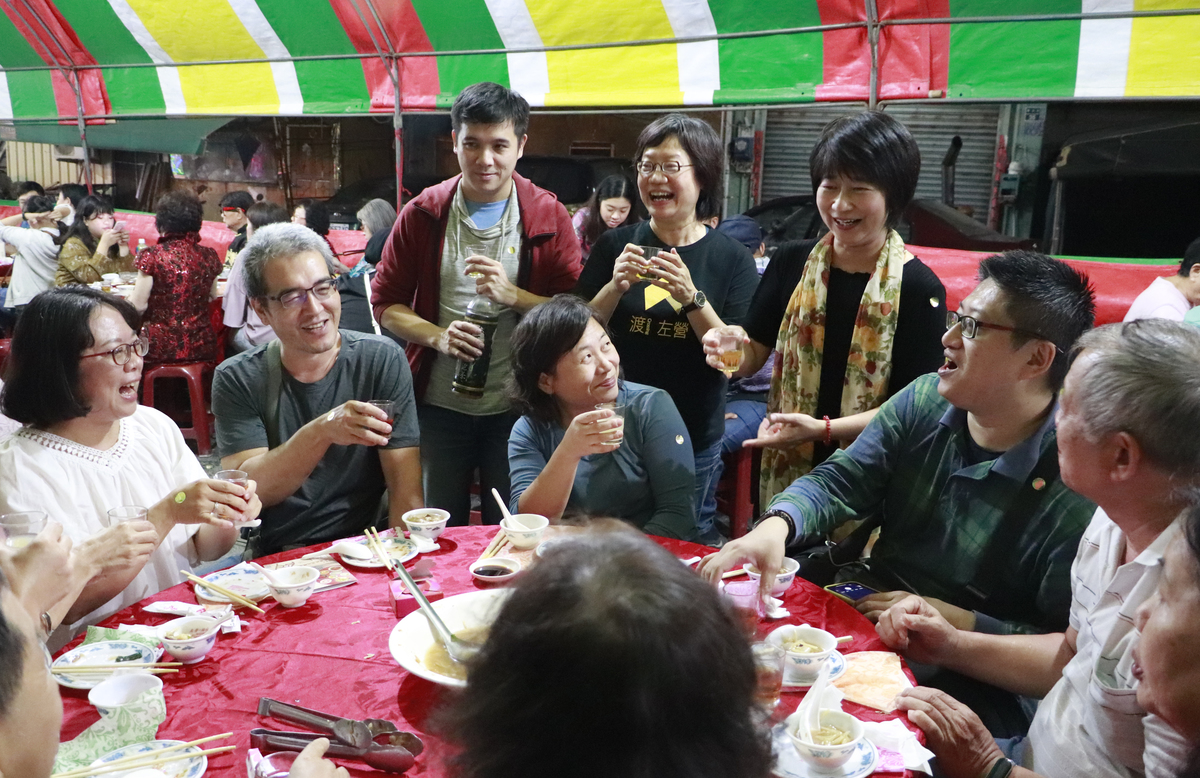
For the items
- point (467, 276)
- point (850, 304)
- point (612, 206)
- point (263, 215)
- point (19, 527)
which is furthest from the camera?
point (263, 215)

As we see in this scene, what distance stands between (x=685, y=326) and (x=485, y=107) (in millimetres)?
1024

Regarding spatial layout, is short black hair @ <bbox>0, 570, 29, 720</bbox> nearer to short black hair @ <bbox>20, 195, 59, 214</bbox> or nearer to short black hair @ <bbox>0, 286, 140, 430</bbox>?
short black hair @ <bbox>0, 286, 140, 430</bbox>

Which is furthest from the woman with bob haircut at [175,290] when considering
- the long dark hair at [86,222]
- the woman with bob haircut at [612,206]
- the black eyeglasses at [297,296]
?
the black eyeglasses at [297,296]

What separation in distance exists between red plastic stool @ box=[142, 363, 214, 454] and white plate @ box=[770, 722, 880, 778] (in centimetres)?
495

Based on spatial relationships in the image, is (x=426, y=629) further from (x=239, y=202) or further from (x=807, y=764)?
(x=239, y=202)

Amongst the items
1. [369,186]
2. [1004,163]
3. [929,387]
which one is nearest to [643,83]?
[929,387]

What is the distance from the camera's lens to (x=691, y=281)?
10.0ft

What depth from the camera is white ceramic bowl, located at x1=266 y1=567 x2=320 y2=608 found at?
6.37 feet

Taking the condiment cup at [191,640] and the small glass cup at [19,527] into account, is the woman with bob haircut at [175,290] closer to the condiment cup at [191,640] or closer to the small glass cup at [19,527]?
the small glass cup at [19,527]

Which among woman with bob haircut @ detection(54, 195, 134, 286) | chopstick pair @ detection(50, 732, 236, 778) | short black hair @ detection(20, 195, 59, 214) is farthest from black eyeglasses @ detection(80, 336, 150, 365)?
short black hair @ detection(20, 195, 59, 214)

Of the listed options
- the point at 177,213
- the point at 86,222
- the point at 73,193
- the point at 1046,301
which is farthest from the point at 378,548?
the point at 73,193

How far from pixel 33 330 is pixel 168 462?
47 cm

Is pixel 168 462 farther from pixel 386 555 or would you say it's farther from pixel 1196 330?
pixel 1196 330

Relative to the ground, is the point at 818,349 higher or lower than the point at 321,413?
higher
